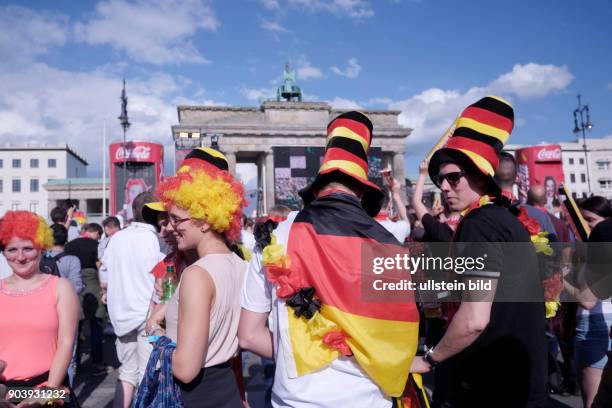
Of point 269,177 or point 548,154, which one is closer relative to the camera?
point 548,154

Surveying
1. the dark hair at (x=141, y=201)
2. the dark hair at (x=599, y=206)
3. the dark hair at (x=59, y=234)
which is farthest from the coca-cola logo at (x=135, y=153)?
the dark hair at (x=599, y=206)

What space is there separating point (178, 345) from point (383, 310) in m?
1.01

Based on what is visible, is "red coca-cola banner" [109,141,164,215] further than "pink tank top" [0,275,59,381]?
Yes

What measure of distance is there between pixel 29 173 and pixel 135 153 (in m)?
66.9

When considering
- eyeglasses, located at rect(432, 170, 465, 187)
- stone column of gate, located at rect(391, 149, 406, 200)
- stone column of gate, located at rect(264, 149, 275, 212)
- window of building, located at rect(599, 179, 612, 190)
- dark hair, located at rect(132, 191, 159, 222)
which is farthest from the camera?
window of building, located at rect(599, 179, 612, 190)

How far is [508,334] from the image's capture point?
213 centimetres

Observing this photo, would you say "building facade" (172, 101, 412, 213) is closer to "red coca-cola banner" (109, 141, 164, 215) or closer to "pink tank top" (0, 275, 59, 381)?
"red coca-cola banner" (109, 141, 164, 215)

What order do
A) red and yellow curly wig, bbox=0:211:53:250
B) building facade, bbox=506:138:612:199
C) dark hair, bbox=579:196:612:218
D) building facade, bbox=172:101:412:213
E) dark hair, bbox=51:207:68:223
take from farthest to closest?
building facade, bbox=506:138:612:199
building facade, bbox=172:101:412:213
dark hair, bbox=51:207:68:223
dark hair, bbox=579:196:612:218
red and yellow curly wig, bbox=0:211:53:250

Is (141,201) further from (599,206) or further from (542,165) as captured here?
(542,165)

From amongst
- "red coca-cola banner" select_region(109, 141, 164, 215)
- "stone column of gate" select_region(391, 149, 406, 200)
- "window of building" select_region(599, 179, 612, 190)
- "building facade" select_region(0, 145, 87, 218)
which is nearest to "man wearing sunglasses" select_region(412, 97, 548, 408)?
"red coca-cola banner" select_region(109, 141, 164, 215)

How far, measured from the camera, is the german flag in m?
1.88

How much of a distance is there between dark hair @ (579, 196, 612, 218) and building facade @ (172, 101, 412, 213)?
1277 inches

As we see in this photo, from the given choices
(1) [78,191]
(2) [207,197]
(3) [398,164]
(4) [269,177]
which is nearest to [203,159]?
(2) [207,197]

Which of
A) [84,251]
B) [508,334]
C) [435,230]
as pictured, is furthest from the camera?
[84,251]
